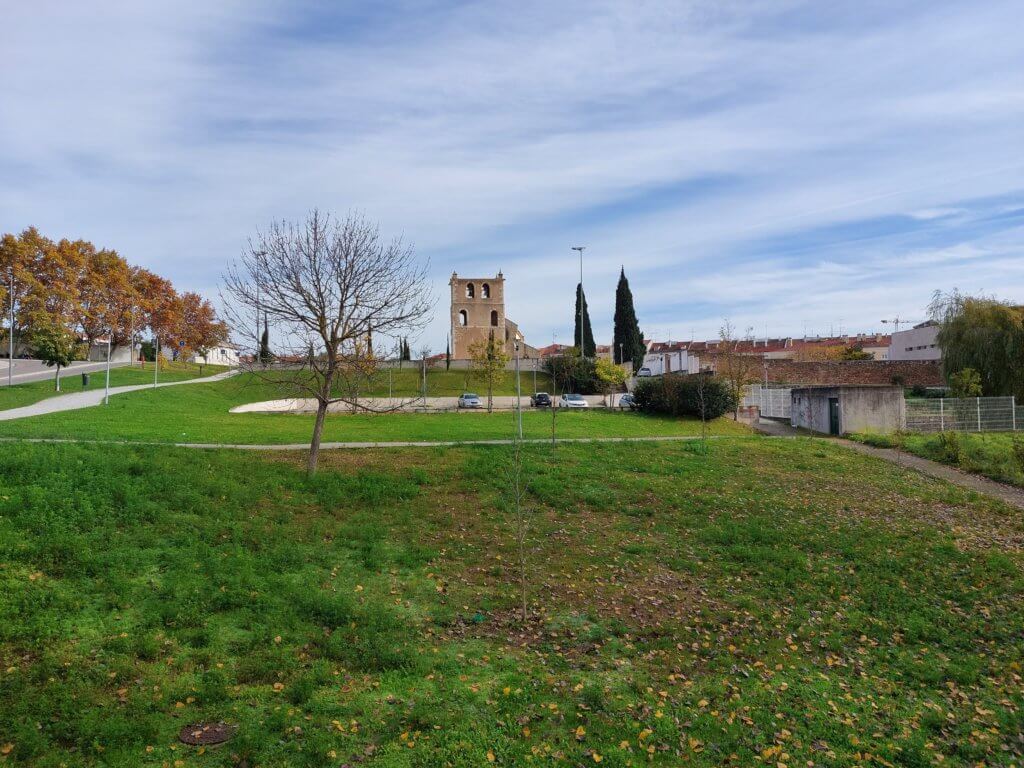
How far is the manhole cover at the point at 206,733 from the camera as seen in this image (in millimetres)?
5738

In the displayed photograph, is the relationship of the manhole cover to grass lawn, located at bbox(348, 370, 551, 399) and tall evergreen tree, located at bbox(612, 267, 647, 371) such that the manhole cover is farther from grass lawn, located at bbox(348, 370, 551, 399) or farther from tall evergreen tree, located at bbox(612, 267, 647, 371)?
tall evergreen tree, located at bbox(612, 267, 647, 371)

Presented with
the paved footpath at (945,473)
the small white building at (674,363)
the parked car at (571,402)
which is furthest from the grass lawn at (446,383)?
the paved footpath at (945,473)

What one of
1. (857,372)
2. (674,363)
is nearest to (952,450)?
(857,372)

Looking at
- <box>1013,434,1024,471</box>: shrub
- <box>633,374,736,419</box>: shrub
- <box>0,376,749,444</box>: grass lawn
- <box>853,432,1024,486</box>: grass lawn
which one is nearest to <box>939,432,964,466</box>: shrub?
<box>853,432,1024,486</box>: grass lawn


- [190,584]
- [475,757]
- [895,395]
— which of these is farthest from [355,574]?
[895,395]

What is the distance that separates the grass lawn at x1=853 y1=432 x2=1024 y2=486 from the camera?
65.3ft

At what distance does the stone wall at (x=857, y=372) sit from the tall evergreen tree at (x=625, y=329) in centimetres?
1629

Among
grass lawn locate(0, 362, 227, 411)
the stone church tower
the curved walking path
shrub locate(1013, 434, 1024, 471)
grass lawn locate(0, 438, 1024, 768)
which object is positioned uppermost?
the stone church tower

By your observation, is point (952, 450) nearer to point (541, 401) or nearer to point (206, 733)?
point (206, 733)

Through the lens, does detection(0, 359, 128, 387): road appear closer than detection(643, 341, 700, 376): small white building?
Yes

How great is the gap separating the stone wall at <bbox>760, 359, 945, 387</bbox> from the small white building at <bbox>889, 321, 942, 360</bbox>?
8594 mm

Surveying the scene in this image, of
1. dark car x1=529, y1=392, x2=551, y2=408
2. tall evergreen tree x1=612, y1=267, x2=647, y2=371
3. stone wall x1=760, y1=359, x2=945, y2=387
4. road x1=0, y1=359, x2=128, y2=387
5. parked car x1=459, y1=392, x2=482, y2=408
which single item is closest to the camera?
road x1=0, y1=359, x2=128, y2=387

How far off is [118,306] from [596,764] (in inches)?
2504

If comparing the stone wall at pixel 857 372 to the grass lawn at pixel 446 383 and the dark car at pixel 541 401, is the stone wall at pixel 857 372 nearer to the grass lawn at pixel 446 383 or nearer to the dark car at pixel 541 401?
the dark car at pixel 541 401
